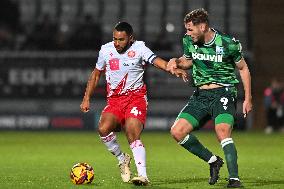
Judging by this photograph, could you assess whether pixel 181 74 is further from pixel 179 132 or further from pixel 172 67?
pixel 179 132

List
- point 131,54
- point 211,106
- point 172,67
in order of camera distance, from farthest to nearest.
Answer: point 131,54
point 211,106
point 172,67

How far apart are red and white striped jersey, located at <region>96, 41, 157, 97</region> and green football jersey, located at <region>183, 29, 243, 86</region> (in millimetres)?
653

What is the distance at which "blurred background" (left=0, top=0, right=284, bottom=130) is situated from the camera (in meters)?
26.4

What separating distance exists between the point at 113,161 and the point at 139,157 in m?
4.56

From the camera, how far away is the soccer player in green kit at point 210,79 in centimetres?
966

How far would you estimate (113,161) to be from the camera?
14.5m

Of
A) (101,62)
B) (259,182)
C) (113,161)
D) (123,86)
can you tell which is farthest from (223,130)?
(113,161)

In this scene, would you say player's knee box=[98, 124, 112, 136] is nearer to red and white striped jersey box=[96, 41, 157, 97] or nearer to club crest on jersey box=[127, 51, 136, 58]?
red and white striped jersey box=[96, 41, 157, 97]

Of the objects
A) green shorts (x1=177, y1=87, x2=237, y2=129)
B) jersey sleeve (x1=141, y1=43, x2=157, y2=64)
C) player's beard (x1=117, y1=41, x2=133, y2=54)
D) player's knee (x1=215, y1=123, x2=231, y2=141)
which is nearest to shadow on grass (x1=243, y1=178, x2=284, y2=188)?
player's knee (x1=215, y1=123, x2=231, y2=141)

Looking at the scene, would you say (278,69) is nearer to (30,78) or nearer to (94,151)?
(30,78)

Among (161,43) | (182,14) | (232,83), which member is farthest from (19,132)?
(232,83)

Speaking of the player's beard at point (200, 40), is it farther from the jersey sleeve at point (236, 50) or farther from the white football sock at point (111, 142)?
the white football sock at point (111, 142)

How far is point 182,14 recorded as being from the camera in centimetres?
2922

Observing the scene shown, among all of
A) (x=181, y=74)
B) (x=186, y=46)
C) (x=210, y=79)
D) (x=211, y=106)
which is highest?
(x=186, y=46)
